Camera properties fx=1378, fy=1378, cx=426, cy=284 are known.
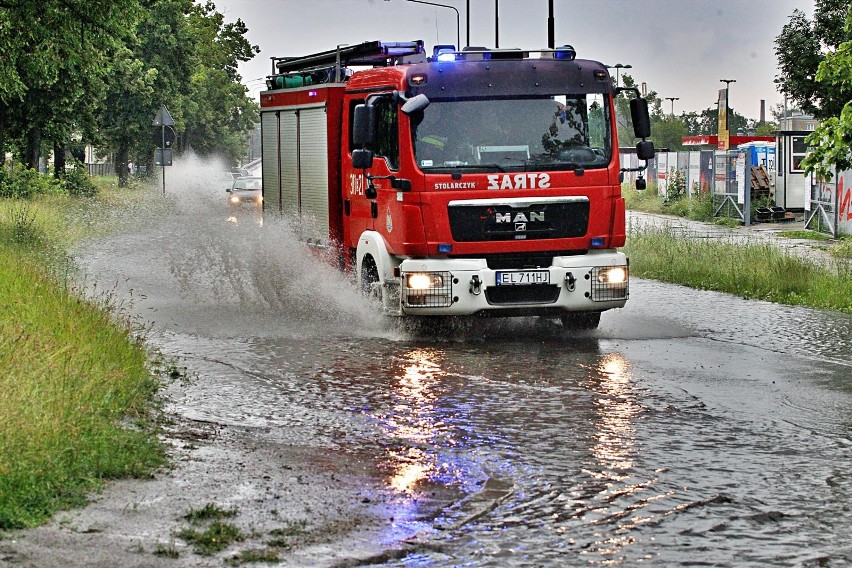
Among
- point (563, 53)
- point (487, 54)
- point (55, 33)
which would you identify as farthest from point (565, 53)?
point (55, 33)

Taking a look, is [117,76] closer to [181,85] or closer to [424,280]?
[181,85]

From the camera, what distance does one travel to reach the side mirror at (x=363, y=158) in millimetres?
14727

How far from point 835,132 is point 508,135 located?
16.9 ft

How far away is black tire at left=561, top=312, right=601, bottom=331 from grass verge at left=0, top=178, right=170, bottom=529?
4629 millimetres

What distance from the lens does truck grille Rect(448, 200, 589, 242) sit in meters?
13.8

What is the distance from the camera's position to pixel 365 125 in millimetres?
14359

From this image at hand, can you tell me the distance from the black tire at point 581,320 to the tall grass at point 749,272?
12.9 feet

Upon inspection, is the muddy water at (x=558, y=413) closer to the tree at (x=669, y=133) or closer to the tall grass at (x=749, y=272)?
the tall grass at (x=749, y=272)

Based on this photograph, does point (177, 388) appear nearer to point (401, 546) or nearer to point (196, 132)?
point (401, 546)

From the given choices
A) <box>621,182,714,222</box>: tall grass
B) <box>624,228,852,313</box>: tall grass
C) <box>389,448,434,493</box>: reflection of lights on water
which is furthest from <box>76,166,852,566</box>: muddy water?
<box>621,182,714,222</box>: tall grass

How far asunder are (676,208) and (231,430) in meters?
40.7

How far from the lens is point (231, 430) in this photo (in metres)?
9.37

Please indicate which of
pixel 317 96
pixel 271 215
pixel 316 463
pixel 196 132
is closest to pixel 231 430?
pixel 316 463

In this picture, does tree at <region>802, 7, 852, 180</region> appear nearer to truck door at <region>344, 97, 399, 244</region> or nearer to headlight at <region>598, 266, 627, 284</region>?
headlight at <region>598, 266, 627, 284</region>
